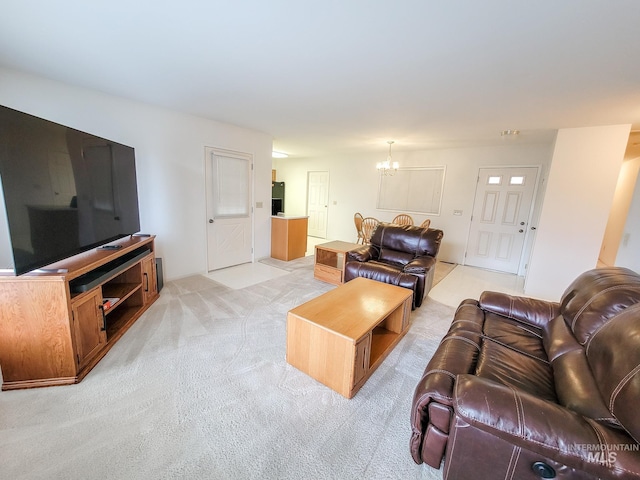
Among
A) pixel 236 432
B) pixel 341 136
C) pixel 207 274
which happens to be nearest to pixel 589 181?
pixel 341 136

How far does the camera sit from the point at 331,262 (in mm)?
3963

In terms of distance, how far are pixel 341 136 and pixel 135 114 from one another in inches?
116

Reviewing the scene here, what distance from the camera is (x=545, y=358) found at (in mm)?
1559

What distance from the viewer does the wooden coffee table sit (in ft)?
5.51

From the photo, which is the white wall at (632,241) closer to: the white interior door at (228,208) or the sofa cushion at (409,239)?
the sofa cushion at (409,239)

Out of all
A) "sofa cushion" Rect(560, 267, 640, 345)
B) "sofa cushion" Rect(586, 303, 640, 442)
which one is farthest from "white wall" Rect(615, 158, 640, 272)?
"sofa cushion" Rect(586, 303, 640, 442)

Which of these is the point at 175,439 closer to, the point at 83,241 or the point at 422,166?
the point at 83,241

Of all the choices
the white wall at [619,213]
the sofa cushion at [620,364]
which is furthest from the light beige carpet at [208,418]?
the white wall at [619,213]

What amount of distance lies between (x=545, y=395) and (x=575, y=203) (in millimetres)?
3334

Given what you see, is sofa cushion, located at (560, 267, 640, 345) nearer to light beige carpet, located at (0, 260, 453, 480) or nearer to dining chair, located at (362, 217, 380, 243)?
light beige carpet, located at (0, 260, 453, 480)

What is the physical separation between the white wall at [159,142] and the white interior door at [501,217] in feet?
14.5

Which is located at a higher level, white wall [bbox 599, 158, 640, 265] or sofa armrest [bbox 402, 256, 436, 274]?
white wall [bbox 599, 158, 640, 265]

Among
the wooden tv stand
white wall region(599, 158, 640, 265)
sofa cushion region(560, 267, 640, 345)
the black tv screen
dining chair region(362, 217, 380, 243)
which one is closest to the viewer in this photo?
sofa cushion region(560, 267, 640, 345)
